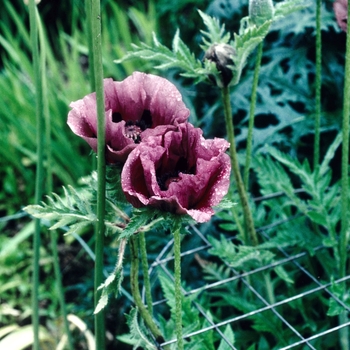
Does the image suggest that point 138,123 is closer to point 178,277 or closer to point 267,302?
point 178,277

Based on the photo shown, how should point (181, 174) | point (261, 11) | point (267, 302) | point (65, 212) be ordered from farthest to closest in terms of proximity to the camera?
point (267, 302) < point (261, 11) < point (65, 212) < point (181, 174)

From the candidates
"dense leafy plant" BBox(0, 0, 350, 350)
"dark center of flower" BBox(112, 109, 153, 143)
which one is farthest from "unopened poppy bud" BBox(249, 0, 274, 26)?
"dark center of flower" BBox(112, 109, 153, 143)

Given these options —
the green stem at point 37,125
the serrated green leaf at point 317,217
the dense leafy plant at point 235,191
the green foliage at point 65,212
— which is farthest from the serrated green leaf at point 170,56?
the serrated green leaf at point 317,217

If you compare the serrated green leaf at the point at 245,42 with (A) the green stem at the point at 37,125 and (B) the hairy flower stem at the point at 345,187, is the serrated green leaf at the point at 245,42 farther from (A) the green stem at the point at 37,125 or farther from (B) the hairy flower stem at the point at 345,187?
(A) the green stem at the point at 37,125

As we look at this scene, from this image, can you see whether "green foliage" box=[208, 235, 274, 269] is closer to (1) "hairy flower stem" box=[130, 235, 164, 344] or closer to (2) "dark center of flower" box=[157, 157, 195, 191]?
(1) "hairy flower stem" box=[130, 235, 164, 344]

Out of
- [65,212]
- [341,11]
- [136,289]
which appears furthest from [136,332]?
[341,11]

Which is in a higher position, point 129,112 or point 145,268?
point 129,112

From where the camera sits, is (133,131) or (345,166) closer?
(133,131)

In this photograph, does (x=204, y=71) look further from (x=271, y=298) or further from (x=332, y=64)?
(x=332, y=64)

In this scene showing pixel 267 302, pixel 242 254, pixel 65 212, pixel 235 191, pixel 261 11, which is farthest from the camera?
pixel 235 191
